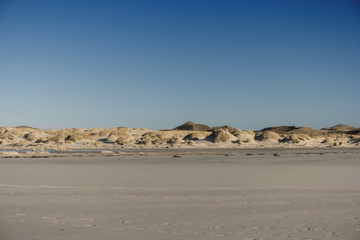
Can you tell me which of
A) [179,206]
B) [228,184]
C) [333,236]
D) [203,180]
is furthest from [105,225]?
[203,180]

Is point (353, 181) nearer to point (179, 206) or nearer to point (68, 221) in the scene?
point (179, 206)

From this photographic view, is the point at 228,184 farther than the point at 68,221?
Yes

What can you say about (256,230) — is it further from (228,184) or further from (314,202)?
(228,184)

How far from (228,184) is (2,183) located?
9.47m

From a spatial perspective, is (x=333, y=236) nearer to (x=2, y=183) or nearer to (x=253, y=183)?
(x=253, y=183)

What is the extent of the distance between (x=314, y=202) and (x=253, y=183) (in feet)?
13.5

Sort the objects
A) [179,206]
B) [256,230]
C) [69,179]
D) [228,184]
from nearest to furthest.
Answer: [256,230] → [179,206] → [228,184] → [69,179]

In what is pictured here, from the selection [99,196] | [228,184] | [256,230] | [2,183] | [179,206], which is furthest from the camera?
[2,183]

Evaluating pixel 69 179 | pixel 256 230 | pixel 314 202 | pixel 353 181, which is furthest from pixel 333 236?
pixel 69 179

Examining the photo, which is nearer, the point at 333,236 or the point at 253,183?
the point at 333,236

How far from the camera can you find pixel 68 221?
7.48 m

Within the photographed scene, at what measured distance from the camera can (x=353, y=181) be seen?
13.5m

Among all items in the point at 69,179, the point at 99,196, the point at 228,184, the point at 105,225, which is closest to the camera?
the point at 105,225

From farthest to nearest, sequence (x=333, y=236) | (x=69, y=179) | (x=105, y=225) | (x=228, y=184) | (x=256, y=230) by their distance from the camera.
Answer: (x=69, y=179) < (x=228, y=184) < (x=105, y=225) < (x=256, y=230) < (x=333, y=236)
